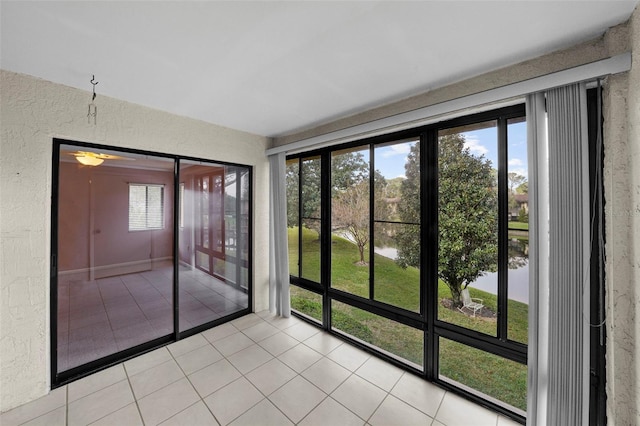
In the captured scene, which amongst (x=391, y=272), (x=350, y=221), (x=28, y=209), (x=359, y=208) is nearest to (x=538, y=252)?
(x=391, y=272)

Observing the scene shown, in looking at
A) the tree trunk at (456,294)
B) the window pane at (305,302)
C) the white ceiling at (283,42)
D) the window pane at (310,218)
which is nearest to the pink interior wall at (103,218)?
the white ceiling at (283,42)

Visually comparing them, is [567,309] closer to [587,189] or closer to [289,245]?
[587,189]

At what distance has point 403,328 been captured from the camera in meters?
3.01

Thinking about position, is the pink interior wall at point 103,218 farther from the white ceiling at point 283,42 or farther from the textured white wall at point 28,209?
the white ceiling at point 283,42

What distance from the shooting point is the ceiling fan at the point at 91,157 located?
7.22 feet

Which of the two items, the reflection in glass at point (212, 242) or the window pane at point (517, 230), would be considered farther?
the reflection in glass at point (212, 242)

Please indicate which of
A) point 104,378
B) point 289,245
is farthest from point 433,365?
point 104,378

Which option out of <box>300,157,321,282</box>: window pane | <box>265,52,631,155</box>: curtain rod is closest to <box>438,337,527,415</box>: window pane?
<box>300,157,321,282</box>: window pane

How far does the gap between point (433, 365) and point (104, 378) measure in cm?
298

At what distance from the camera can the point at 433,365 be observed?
210 centimetres

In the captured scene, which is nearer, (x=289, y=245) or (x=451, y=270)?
(x=451, y=270)

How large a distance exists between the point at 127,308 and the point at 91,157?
1.75 m

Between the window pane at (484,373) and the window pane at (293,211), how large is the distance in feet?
6.69

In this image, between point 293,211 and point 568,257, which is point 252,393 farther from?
point 568,257
